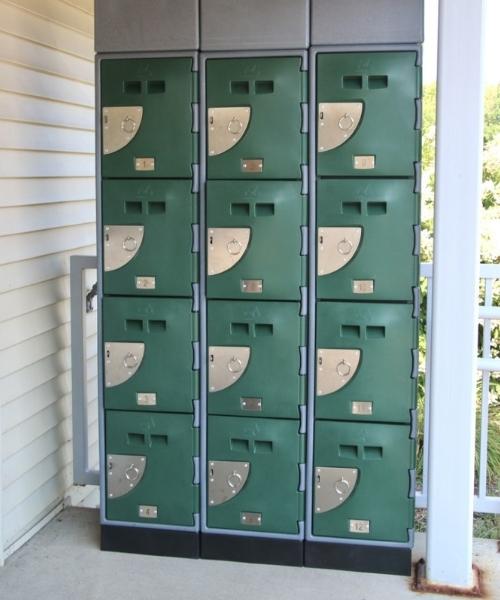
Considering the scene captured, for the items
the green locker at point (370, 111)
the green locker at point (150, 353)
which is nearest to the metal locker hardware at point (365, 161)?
the green locker at point (370, 111)

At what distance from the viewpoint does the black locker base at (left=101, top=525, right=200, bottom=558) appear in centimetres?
358

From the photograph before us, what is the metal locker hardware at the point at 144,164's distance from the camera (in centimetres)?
341

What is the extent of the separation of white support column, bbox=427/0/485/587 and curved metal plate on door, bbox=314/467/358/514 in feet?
1.04

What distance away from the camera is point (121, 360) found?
354cm

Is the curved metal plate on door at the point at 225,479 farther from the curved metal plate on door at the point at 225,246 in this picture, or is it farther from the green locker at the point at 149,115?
the green locker at the point at 149,115

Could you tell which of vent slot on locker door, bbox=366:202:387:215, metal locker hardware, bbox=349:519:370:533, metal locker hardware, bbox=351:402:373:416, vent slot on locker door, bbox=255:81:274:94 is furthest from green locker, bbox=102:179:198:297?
metal locker hardware, bbox=349:519:370:533

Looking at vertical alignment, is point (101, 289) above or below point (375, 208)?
below

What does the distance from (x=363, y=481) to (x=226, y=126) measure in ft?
4.84

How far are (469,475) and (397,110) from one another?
1.38m

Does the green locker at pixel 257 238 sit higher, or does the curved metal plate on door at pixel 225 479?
the green locker at pixel 257 238

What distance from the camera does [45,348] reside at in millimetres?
3949

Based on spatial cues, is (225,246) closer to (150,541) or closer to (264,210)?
(264,210)

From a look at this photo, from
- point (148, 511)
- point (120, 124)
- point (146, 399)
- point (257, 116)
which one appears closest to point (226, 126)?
point (257, 116)

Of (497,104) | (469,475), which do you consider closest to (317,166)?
(469,475)
